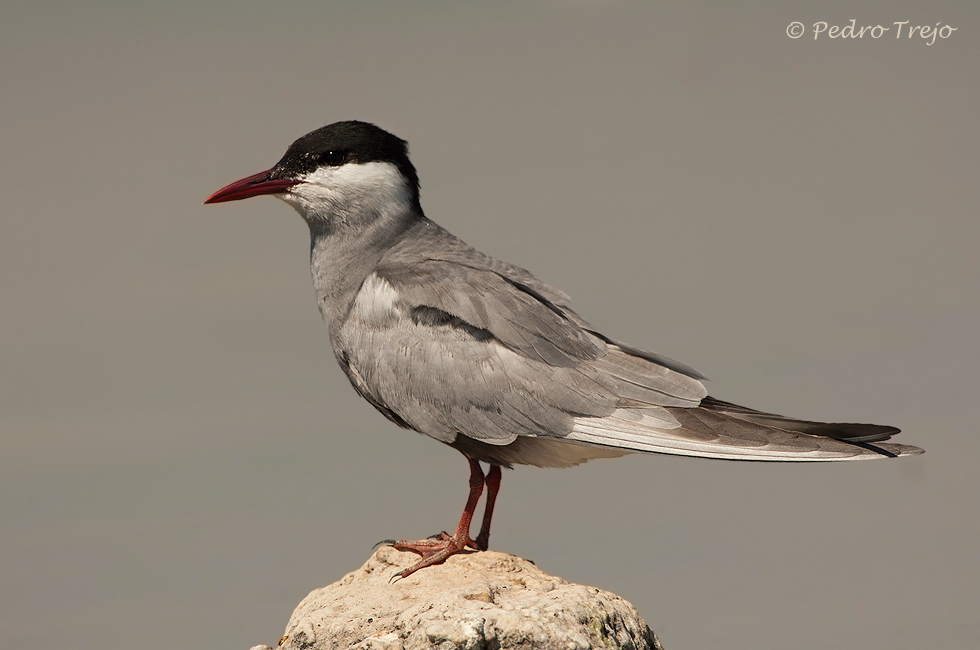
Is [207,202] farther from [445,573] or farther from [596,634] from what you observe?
[596,634]

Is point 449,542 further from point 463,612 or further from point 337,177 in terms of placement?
point 337,177

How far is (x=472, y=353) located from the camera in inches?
293

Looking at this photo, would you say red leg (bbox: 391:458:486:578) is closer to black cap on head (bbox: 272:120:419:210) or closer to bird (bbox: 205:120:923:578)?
bird (bbox: 205:120:923:578)

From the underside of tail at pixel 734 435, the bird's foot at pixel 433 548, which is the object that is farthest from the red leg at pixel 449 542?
the underside of tail at pixel 734 435

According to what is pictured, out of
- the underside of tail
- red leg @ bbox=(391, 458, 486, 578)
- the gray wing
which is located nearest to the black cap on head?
the gray wing

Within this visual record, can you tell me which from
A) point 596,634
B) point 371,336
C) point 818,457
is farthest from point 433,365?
point 818,457

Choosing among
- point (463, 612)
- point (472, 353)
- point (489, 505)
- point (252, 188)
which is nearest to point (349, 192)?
point (252, 188)

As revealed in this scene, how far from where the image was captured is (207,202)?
827 centimetres

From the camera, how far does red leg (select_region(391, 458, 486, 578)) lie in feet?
23.6

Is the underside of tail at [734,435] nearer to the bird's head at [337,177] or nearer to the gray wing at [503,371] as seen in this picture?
the gray wing at [503,371]

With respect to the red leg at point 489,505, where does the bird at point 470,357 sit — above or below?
above

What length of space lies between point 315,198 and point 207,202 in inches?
36.8

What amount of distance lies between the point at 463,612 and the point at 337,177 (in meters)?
3.72

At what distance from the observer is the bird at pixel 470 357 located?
698 centimetres
